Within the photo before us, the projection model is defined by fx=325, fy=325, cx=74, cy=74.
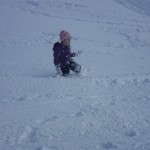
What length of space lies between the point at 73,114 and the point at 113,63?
4.24 m

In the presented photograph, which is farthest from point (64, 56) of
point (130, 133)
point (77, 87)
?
point (130, 133)

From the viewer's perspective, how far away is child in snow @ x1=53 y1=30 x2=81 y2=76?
7.24m

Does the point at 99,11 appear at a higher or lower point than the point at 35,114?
higher

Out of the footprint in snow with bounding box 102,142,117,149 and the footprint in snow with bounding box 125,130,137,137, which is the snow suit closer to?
the footprint in snow with bounding box 125,130,137,137

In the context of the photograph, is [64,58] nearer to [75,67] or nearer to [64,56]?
[64,56]

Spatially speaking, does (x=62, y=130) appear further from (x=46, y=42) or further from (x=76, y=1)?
(x=76, y=1)

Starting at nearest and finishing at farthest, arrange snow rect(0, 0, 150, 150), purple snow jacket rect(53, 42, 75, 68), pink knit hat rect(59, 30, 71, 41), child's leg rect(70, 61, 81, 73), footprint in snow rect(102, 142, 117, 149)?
footprint in snow rect(102, 142, 117, 149), snow rect(0, 0, 150, 150), pink knit hat rect(59, 30, 71, 41), purple snow jacket rect(53, 42, 75, 68), child's leg rect(70, 61, 81, 73)

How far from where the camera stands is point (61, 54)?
24.0 ft

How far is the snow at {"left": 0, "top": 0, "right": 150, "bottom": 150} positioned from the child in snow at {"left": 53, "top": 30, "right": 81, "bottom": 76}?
0.22 m

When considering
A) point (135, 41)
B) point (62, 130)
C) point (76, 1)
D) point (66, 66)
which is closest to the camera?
point (62, 130)

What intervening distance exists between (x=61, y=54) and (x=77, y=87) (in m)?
1.24

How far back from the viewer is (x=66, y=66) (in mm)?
7465

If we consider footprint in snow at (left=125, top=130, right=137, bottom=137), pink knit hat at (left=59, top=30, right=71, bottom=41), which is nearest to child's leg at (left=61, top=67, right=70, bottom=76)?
pink knit hat at (left=59, top=30, right=71, bottom=41)

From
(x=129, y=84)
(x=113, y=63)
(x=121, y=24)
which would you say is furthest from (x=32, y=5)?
(x=129, y=84)
